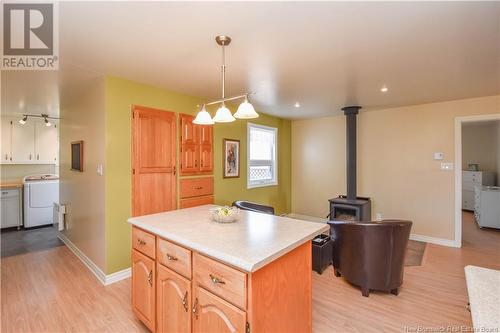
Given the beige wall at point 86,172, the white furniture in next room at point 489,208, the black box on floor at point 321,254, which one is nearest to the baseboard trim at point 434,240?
the white furniture in next room at point 489,208

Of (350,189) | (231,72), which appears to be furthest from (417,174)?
(231,72)

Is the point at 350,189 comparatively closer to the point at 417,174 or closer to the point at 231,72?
the point at 417,174

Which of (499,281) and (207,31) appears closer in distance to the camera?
(499,281)

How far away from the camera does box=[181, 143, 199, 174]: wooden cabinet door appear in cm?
333

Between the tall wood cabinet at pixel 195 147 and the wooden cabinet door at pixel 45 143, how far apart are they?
3.82m

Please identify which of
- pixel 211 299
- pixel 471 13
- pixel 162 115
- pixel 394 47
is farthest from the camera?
pixel 162 115

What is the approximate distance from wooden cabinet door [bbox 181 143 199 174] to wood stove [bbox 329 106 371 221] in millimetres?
2429

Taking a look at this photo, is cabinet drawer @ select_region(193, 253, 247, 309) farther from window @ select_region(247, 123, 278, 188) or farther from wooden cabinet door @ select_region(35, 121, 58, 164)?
wooden cabinet door @ select_region(35, 121, 58, 164)

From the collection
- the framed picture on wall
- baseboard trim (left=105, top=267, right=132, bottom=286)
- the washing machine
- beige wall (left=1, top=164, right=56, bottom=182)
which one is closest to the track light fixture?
beige wall (left=1, top=164, right=56, bottom=182)

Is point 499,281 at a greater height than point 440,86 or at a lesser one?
lesser

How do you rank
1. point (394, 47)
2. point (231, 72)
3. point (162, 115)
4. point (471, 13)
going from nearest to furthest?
1. point (471, 13)
2. point (394, 47)
3. point (231, 72)
4. point (162, 115)

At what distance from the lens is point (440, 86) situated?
9.93 feet

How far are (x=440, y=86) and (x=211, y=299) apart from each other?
141 inches

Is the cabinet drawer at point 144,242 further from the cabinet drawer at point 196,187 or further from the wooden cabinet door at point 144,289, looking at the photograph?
the cabinet drawer at point 196,187
